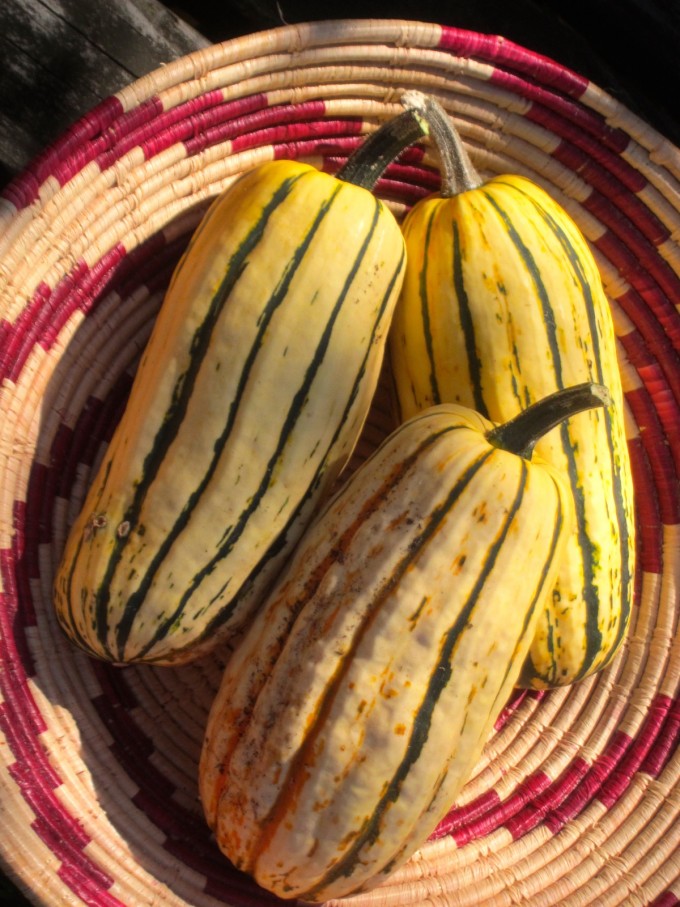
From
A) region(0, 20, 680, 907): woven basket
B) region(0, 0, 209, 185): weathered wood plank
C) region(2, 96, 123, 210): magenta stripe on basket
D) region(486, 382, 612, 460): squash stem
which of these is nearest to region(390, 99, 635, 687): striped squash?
region(486, 382, 612, 460): squash stem

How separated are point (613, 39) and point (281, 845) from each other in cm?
169

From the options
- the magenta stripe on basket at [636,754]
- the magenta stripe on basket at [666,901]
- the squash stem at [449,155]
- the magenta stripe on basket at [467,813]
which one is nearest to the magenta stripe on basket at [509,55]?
the squash stem at [449,155]

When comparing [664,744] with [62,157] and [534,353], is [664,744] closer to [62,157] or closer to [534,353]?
[534,353]

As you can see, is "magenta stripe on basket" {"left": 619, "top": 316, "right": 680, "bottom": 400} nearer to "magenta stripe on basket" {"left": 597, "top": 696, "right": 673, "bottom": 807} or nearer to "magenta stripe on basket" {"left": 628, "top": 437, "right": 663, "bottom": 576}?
"magenta stripe on basket" {"left": 628, "top": 437, "right": 663, "bottom": 576}

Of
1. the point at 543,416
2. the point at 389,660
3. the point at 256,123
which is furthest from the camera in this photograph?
the point at 256,123

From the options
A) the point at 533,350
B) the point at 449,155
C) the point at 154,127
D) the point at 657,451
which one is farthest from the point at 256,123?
the point at 657,451

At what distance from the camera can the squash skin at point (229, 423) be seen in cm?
107

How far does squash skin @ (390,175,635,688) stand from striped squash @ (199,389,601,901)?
13 cm

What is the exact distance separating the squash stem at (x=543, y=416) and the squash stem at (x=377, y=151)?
0.39 meters

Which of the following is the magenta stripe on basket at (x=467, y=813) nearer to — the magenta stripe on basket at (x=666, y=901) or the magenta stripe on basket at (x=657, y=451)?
the magenta stripe on basket at (x=666, y=901)

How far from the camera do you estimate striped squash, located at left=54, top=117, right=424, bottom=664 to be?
1.07 meters

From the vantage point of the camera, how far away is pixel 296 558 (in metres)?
1.13

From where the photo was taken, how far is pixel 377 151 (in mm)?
1212

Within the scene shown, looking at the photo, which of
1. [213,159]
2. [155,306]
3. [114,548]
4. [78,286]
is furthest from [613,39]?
[114,548]
